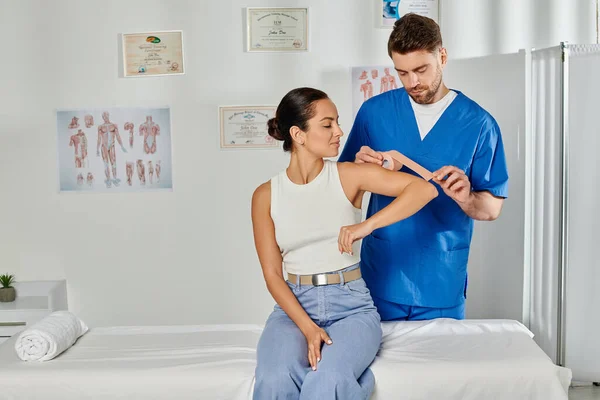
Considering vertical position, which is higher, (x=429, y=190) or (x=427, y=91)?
(x=427, y=91)

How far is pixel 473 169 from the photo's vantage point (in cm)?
215

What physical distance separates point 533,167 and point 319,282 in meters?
1.50

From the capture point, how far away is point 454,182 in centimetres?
201

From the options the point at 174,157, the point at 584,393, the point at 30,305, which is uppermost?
the point at 174,157

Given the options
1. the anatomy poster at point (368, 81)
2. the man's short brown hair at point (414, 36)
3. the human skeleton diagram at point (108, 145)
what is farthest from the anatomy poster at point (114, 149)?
the man's short brown hair at point (414, 36)

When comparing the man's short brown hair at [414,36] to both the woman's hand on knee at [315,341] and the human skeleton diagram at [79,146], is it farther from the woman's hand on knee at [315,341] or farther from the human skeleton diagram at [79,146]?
the human skeleton diagram at [79,146]

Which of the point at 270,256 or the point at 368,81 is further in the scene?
the point at 368,81

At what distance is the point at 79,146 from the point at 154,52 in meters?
0.60

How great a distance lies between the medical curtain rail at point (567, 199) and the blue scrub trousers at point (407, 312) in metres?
1.00

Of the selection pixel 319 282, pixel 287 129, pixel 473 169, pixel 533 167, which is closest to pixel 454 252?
pixel 473 169

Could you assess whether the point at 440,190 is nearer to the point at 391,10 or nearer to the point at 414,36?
the point at 414,36

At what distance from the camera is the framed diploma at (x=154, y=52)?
3459 millimetres

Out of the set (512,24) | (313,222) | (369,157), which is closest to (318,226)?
(313,222)

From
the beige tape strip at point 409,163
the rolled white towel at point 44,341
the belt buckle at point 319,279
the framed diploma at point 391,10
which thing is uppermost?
the framed diploma at point 391,10
